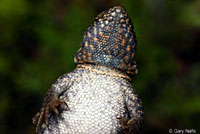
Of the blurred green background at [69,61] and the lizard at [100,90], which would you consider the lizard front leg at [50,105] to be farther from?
the blurred green background at [69,61]

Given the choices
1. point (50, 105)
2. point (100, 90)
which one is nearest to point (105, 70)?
point (100, 90)

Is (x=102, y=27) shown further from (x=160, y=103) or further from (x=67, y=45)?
(x=160, y=103)

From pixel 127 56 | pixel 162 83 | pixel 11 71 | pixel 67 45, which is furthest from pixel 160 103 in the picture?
pixel 127 56

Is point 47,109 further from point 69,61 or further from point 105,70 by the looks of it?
point 69,61

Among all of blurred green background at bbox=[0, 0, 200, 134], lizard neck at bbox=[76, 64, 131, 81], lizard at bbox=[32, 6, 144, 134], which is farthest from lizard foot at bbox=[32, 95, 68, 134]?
blurred green background at bbox=[0, 0, 200, 134]

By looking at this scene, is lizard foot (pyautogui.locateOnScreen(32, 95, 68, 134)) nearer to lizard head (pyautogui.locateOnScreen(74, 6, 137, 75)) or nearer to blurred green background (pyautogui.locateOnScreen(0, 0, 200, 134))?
lizard head (pyautogui.locateOnScreen(74, 6, 137, 75))

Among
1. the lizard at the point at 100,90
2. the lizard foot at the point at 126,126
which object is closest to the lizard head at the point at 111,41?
the lizard at the point at 100,90
